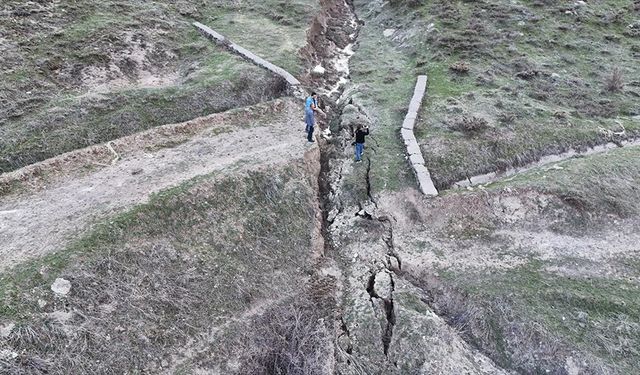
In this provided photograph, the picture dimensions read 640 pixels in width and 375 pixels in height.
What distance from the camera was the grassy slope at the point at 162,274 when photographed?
12750 mm

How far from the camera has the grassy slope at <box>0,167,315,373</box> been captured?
1275cm

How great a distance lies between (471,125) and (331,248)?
930 centimetres

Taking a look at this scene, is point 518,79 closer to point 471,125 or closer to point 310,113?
point 471,125

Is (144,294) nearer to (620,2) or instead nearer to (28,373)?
(28,373)

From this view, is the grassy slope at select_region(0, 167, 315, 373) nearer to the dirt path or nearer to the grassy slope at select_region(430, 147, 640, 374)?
the dirt path

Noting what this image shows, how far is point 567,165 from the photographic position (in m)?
19.8

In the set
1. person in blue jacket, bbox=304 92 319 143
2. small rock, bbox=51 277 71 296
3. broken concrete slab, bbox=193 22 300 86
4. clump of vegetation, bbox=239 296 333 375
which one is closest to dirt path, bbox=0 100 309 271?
person in blue jacket, bbox=304 92 319 143

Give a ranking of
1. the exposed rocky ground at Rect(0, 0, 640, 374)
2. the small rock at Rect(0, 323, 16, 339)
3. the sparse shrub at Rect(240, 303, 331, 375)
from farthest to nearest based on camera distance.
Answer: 1. the sparse shrub at Rect(240, 303, 331, 375)
2. the exposed rocky ground at Rect(0, 0, 640, 374)
3. the small rock at Rect(0, 323, 16, 339)

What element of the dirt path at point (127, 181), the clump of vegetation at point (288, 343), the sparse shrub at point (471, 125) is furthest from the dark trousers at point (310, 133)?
the clump of vegetation at point (288, 343)

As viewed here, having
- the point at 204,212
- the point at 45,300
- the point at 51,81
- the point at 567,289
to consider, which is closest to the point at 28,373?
the point at 45,300

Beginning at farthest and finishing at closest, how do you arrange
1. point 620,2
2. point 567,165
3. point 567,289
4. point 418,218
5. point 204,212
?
point 620,2
point 567,165
point 418,218
point 204,212
point 567,289

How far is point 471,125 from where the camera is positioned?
21.2m

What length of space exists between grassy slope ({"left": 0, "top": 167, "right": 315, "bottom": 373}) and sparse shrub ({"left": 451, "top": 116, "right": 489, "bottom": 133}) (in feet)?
26.6

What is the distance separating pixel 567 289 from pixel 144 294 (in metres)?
14.2
